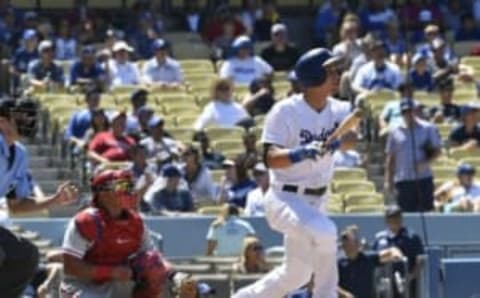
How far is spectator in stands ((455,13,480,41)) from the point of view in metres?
25.3

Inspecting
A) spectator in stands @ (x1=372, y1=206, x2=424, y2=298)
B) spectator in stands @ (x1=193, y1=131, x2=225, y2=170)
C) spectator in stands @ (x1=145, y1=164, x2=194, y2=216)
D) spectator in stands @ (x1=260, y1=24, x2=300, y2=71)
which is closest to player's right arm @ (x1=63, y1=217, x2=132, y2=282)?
spectator in stands @ (x1=372, y1=206, x2=424, y2=298)

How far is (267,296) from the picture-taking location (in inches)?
458

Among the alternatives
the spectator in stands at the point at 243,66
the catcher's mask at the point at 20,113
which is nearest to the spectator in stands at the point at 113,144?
the spectator in stands at the point at 243,66

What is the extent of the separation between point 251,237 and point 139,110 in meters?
4.03

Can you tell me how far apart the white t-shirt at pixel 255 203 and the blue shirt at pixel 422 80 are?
4.81m

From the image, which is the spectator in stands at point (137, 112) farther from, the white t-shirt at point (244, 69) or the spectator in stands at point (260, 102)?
the white t-shirt at point (244, 69)

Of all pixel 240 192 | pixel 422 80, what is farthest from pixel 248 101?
pixel 240 192

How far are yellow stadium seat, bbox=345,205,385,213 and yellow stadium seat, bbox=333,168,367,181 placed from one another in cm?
78

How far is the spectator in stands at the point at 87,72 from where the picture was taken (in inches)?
848

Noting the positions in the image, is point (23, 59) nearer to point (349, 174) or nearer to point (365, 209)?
point (349, 174)

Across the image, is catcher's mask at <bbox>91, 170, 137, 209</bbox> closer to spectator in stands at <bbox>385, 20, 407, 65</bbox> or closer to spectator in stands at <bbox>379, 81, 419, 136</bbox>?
spectator in stands at <bbox>379, 81, 419, 136</bbox>

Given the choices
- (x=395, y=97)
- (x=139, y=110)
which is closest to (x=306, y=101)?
(x=139, y=110)

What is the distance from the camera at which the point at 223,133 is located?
20.3m

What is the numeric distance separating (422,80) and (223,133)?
10.8ft
